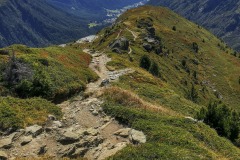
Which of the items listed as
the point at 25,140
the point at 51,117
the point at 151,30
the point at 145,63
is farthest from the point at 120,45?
the point at 25,140

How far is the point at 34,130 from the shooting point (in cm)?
3675

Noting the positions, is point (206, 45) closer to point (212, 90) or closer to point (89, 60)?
point (212, 90)

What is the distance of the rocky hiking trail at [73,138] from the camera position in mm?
33438

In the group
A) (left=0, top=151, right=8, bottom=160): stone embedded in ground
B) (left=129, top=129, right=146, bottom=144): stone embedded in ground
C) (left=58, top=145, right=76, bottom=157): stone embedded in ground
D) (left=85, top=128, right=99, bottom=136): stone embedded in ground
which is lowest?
(left=0, top=151, right=8, bottom=160): stone embedded in ground

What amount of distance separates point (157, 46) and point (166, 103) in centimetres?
9155

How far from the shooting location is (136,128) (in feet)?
124

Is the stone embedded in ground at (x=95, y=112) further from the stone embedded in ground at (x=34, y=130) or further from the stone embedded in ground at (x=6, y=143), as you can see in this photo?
the stone embedded in ground at (x=6, y=143)

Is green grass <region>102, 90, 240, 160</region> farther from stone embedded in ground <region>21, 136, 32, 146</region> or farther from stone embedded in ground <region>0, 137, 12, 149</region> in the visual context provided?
stone embedded in ground <region>0, 137, 12, 149</region>

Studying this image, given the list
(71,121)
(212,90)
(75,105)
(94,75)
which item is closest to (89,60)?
(94,75)

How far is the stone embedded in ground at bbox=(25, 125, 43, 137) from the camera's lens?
119ft

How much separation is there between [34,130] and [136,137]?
35.8 ft

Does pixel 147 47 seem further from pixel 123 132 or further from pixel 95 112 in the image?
pixel 123 132

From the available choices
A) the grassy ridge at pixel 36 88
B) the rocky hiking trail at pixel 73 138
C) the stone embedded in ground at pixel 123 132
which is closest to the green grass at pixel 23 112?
the grassy ridge at pixel 36 88

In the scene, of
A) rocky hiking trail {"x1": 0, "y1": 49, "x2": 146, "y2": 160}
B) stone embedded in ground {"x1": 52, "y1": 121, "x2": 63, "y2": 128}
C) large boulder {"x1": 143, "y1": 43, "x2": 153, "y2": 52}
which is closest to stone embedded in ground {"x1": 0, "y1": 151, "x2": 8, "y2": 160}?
rocky hiking trail {"x1": 0, "y1": 49, "x2": 146, "y2": 160}
